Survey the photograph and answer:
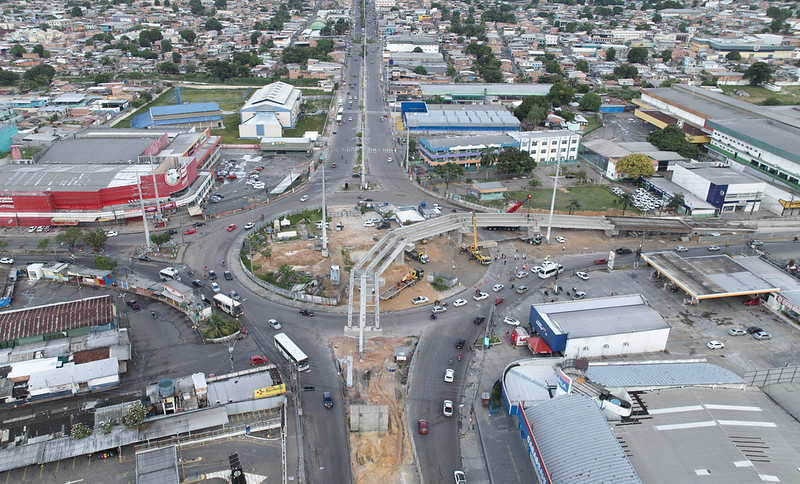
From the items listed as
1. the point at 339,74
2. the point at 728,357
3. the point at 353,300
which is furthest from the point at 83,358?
the point at 339,74

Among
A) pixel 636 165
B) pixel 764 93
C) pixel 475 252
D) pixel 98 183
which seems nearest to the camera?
pixel 475 252

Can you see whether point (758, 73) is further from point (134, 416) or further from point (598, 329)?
point (134, 416)

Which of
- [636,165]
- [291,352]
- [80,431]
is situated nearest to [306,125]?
[636,165]

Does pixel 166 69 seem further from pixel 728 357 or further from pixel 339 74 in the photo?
pixel 728 357

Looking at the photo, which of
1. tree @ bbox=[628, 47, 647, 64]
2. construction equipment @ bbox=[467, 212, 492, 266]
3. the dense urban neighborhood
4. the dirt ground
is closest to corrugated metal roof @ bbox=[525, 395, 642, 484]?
the dense urban neighborhood

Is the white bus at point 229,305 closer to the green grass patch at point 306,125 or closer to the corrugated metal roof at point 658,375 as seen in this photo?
the corrugated metal roof at point 658,375
